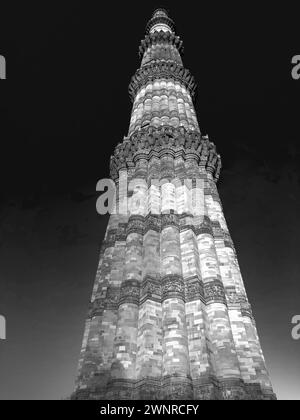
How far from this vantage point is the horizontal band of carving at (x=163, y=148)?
20.7 m

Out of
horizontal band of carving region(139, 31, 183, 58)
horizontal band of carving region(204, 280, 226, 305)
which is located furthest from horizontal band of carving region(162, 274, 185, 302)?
horizontal band of carving region(139, 31, 183, 58)

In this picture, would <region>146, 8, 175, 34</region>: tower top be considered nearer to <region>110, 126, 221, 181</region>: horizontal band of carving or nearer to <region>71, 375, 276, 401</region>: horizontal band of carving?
<region>110, 126, 221, 181</region>: horizontal band of carving

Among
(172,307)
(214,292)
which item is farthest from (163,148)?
(172,307)

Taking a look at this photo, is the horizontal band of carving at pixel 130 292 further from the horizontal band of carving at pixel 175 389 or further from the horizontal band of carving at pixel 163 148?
the horizontal band of carving at pixel 163 148

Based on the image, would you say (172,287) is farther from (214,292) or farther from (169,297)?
(214,292)

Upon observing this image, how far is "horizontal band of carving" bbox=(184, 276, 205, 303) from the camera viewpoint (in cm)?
1371

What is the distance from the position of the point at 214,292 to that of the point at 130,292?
3.03 metres

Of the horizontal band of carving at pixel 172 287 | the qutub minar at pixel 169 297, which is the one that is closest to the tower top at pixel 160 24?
the qutub minar at pixel 169 297

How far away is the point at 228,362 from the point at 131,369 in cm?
300

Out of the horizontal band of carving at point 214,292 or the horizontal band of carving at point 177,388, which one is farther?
the horizontal band of carving at point 214,292

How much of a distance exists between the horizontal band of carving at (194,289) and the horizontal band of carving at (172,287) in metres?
0.23
